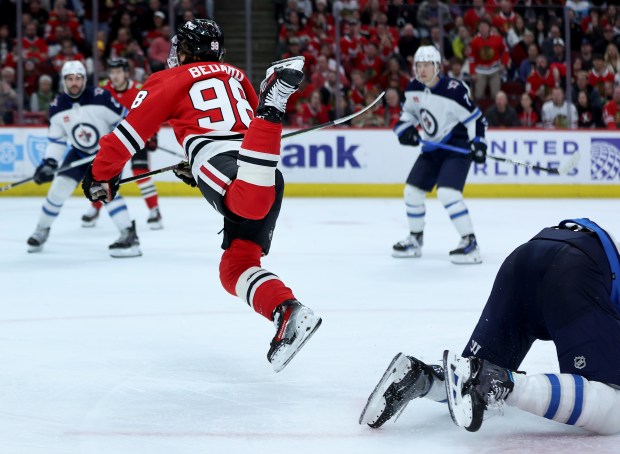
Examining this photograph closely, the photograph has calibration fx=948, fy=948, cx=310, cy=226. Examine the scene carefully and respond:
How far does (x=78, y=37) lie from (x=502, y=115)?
415 centimetres

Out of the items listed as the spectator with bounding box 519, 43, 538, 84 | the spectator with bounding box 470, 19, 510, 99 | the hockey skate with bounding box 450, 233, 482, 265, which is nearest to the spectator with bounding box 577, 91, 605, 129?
the spectator with bounding box 519, 43, 538, 84

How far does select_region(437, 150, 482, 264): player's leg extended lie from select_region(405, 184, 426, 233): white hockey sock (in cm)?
16

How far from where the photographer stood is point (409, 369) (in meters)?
2.13

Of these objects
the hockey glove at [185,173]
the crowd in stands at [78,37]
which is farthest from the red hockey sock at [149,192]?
the hockey glove at [185,173]

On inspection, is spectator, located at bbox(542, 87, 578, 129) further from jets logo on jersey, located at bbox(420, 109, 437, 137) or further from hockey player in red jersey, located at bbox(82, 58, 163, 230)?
hockey player in red jersey, located at bbox(82, 58, 163, 230)

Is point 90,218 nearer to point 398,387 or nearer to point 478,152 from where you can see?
point 478,152

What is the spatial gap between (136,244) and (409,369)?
11.0 ft

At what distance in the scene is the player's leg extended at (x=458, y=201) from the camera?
16.5ft

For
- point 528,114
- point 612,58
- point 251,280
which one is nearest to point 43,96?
point 528,114

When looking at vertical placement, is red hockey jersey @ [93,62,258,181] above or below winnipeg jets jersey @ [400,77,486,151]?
above

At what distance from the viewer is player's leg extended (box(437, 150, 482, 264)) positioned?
5.02 meters

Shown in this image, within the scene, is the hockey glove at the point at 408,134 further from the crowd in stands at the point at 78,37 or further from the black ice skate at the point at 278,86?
the crowd in stands at the point at 78,37

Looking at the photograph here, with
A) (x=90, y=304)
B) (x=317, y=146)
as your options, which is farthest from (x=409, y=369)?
(x=317, y=146)

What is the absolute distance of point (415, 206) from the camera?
5289 millimetres
